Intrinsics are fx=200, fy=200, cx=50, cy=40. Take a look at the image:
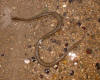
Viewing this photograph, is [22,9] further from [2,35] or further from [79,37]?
[79,37]

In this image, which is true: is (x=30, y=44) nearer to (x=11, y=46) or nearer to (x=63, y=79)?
(x=11, y=46)

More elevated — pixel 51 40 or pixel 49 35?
pixel 49 35

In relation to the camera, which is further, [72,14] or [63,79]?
[72,14]

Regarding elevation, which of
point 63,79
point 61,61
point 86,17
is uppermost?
point 86,17

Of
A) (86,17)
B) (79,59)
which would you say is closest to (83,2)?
(86,17)

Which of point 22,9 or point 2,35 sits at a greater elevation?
point 22,9

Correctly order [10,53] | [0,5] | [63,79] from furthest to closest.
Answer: [0,5] → [10,53] → [63,79]

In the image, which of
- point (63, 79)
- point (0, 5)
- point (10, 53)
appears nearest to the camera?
point (63, 79)
